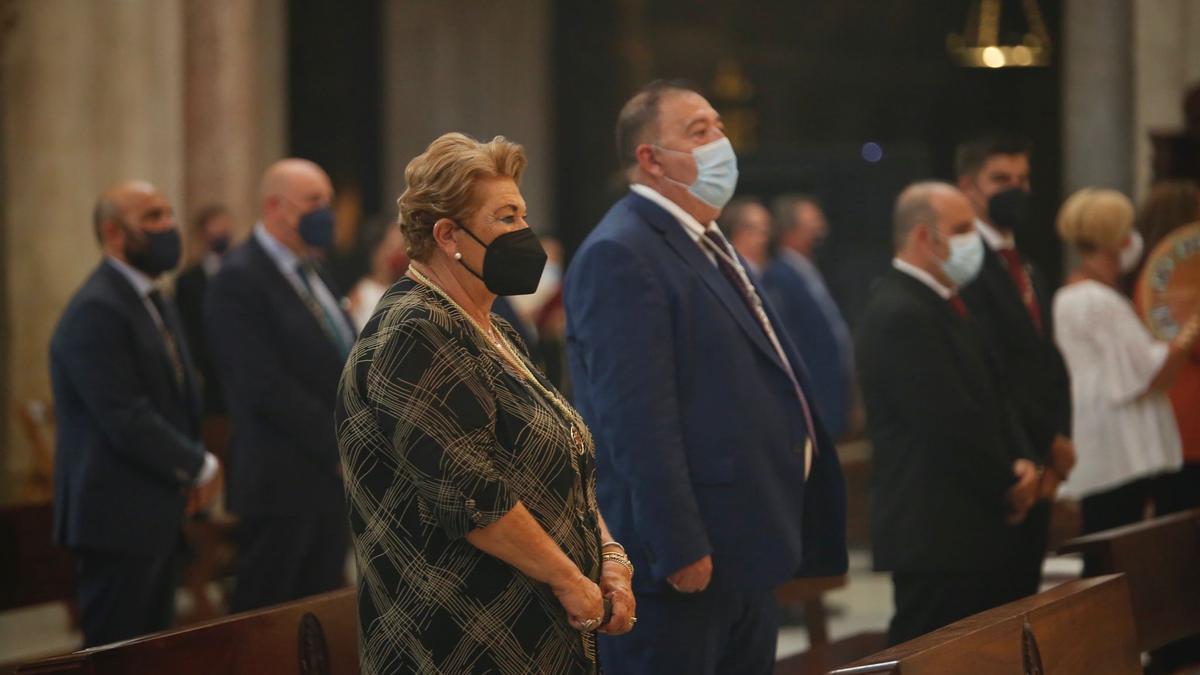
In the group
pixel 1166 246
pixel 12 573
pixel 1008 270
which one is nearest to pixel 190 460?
pixel 12 573

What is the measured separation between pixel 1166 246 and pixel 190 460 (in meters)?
3.80

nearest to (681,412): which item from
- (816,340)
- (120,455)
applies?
(120,455)

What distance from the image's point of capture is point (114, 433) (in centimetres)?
505

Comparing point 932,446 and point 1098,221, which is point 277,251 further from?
point 1098,221

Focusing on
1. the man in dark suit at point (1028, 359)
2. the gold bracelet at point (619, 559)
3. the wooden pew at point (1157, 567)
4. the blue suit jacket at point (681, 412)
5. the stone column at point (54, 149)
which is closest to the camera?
the gold bracelet at point (619, 559)

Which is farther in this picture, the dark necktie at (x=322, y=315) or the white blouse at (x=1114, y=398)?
the white blouse at (x=1114, y=398)

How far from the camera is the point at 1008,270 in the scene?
5.42 meters

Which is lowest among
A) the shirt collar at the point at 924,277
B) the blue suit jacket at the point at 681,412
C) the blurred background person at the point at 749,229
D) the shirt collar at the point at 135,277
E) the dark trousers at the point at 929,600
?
the dark trousers at the point at 929,600

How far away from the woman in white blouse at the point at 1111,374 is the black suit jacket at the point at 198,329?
421cm

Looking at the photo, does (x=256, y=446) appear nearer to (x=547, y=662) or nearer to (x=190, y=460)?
(x=190, y=460)

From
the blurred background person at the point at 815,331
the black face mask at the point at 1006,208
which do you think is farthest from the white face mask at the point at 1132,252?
the blurred background person at the point at 815,331

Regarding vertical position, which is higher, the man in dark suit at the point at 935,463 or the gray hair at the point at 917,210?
the gray hair at the point at 917,210

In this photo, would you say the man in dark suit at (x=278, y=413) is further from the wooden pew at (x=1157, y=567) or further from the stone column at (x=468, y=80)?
the stone column at (x=468, y=80)

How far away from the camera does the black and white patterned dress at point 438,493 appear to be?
2900 millimetres
